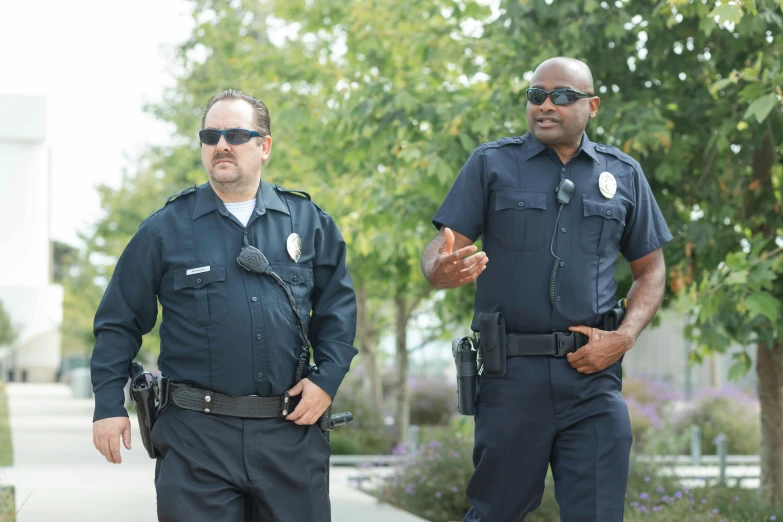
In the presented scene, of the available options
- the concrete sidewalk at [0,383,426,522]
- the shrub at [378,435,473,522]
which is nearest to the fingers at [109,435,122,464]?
the concrete sidewalk at [0,383,426,522]

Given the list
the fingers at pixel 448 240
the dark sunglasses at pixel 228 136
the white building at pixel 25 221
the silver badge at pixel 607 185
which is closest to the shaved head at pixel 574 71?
the silver badge at pixel 607 185

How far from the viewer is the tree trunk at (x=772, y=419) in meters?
8.56

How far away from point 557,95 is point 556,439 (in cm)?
130

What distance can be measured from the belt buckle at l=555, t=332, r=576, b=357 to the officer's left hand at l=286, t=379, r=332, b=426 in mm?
891

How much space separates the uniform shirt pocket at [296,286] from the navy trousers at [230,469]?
1.27 ft

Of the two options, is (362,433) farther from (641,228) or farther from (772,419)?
(641,228)

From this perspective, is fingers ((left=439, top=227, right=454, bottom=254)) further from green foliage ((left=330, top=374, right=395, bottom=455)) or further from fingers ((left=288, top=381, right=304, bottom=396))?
green foliage ((left=330, top=374, right=395, bottom=455))

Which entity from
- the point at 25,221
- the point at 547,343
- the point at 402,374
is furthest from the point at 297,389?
the point at 25,221

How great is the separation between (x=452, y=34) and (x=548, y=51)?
2356 millimetres

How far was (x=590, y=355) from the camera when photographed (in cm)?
431

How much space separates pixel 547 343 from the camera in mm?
4363

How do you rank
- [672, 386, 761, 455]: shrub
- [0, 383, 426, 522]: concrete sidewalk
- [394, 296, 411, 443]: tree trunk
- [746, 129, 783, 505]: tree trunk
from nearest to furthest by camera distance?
1. [746, 129, 783, 505]: tree trunk
2. [0, 383, 426, 522]: concrete sidewalk
3. [394, 296, 411, 443]: tree trunk
4. [672, 386, 761, 455]: shrub

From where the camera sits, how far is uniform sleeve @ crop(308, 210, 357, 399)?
412cm

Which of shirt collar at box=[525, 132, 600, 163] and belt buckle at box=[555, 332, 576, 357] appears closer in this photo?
belt buckle at box=[555, 332, 576, 357]
